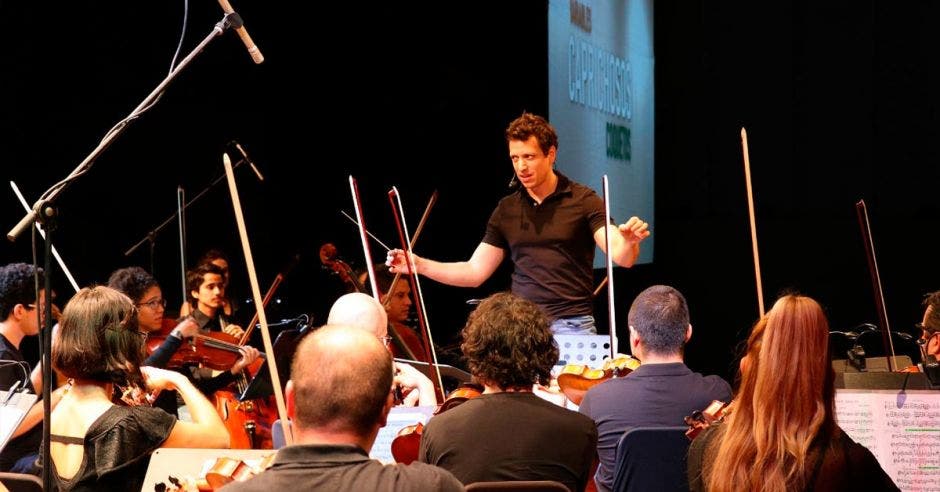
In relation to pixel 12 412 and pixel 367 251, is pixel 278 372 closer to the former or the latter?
pixel 367 251

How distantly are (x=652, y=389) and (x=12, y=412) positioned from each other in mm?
1577

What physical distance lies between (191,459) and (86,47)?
3374mm

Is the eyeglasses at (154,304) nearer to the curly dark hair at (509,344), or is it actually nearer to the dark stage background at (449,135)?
the dark stage background at (449,135)

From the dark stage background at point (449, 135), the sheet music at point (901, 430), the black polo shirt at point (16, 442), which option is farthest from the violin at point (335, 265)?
the sheet music at point (901, 430)

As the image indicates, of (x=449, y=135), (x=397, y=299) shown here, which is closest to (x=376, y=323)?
(x=397, y=299)

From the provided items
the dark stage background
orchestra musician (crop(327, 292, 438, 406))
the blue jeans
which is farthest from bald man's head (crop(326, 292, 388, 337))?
the dark stage background

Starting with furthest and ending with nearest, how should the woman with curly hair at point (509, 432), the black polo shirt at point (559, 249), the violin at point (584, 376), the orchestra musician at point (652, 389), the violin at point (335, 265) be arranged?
the violin at point (335, 265)
the black polo shirt at point (559, 249)
the violin at point (584, 376)
the orchestra musician at point (652, 389)
the woman with curly hair at point (509, 432)

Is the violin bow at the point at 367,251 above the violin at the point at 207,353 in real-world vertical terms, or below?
above

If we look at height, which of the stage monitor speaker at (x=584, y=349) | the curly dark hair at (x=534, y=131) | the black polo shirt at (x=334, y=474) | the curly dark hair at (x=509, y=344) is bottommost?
the stage monitor speaker at (x=584, y=349)

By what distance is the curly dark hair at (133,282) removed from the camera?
4.76 meters

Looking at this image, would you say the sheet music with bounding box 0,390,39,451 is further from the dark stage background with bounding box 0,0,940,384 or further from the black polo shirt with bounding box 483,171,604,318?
the dark stage background with bounding box 0,0,940,384

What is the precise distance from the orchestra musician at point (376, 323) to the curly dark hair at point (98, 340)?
663mm

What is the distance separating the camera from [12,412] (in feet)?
8.35

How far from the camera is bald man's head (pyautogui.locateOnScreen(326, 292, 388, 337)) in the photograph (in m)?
3.29
